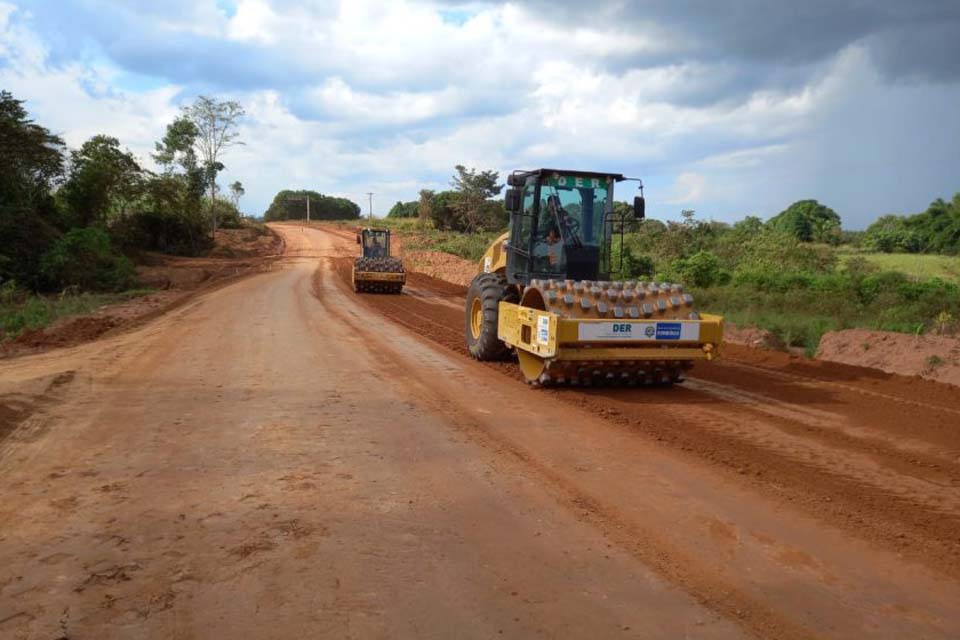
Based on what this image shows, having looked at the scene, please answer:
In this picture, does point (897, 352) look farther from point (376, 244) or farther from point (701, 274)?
point (376, 244)

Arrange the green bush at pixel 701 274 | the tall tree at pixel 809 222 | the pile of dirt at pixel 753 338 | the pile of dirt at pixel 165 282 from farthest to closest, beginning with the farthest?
the tall tree at pixel 809 222, the green bush at pixel 701 274, the pile of dirt at pixel 165 282, the pile of dirt at pixel 753 338

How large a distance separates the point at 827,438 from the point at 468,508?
386 centimetres

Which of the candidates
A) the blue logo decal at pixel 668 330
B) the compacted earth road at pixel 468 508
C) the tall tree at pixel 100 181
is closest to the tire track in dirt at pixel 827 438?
the compacted earth road at pixel 468 508

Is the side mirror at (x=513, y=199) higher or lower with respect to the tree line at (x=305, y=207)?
lower

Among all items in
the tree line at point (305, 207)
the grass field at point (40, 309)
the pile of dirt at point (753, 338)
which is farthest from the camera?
the tree line at point (305, 207)

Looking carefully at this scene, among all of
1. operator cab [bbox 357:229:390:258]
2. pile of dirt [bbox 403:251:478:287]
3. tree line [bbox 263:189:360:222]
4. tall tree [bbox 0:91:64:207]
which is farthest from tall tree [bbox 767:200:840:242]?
tree line [bbox 263:189:360:222]

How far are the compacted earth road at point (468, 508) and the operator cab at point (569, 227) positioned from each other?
191cm

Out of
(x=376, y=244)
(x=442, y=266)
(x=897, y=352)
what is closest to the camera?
(x=897, y=352)

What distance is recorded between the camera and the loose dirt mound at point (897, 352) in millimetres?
9891

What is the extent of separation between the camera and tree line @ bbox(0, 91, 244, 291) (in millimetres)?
23828

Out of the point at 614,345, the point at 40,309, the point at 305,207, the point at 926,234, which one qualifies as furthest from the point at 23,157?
the point at 305,207

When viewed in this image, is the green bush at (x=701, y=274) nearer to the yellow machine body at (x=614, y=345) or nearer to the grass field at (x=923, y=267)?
the grass field at (x=923, y=267)

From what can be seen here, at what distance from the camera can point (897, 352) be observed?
10.8 metres

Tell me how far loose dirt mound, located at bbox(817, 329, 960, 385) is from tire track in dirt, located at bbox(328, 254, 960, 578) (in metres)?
0.63
